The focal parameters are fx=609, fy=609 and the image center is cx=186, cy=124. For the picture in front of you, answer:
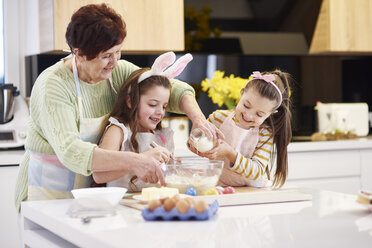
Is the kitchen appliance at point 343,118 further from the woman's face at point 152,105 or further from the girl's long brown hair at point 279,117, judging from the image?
the woman's face at point 152,105

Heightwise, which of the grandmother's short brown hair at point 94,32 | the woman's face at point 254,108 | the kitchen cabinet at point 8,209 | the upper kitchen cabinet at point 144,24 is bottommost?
the kitchen cabinet at point 8,209

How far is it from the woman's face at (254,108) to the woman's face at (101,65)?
1.90ft

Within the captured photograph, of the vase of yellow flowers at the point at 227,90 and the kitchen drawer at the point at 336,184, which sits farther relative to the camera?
the kitchen drawer at the point at 336,184

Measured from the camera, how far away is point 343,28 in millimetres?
3850

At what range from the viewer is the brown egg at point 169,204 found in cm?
146

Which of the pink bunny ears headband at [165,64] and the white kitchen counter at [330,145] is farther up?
the pink bunny ears headband at [165,64]

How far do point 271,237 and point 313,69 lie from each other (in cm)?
305

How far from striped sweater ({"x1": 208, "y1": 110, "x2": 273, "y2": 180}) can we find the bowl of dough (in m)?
0.42

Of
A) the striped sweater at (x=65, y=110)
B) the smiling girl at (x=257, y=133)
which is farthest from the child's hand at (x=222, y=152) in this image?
the striped sweater at (x=65, y=110)

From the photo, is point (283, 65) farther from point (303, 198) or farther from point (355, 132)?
point (303, 198)

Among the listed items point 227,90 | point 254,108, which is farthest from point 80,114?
point 227,90

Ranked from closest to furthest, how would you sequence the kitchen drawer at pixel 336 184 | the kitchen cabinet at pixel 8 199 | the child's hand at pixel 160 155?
the child's hand at pixel 160 155, the kitchen cabinet at pixel 8 199, the kitchen drawer at pixel 336 184

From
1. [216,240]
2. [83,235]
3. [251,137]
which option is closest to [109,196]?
[83,235]

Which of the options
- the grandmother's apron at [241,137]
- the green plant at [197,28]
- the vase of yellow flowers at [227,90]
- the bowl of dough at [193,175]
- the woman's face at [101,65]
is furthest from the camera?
the green plant at [197,28]
